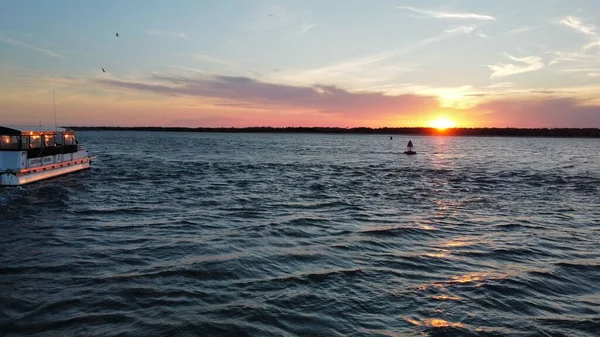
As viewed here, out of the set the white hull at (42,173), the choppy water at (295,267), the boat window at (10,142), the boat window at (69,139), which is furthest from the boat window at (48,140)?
the choppy water at (295,267)

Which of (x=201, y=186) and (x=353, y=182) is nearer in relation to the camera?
(x=201, y=186)

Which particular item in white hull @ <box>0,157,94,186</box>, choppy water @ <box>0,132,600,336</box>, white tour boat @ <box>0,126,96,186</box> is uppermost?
white tour boat @ <box>0,126,96,186</box>

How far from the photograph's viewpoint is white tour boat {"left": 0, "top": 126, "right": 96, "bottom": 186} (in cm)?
2958

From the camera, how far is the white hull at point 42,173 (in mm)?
29047

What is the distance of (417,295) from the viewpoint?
1037cm

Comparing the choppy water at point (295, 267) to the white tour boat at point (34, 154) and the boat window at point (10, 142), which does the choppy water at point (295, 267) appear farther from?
the boat window at point (10, 142)

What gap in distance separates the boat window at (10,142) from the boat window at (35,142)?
130 centimetres

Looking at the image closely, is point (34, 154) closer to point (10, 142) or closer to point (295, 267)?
point (10, 142)

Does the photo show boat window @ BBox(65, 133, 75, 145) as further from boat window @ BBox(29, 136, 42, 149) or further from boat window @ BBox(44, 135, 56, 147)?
boat window @ BBox(29, 136, 42, 149)

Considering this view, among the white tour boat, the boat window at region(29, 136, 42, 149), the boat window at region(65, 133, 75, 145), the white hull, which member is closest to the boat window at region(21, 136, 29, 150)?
the white tour boat

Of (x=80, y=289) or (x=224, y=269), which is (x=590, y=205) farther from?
(x=80, y=289)

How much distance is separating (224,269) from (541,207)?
19.1 meters

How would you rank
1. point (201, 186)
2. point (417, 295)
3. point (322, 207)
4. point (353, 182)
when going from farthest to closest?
point (353, 182) < point (201, 186) < point (322, 207) < point (417, 295)

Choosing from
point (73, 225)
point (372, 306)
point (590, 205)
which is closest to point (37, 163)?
point (73, 225)
